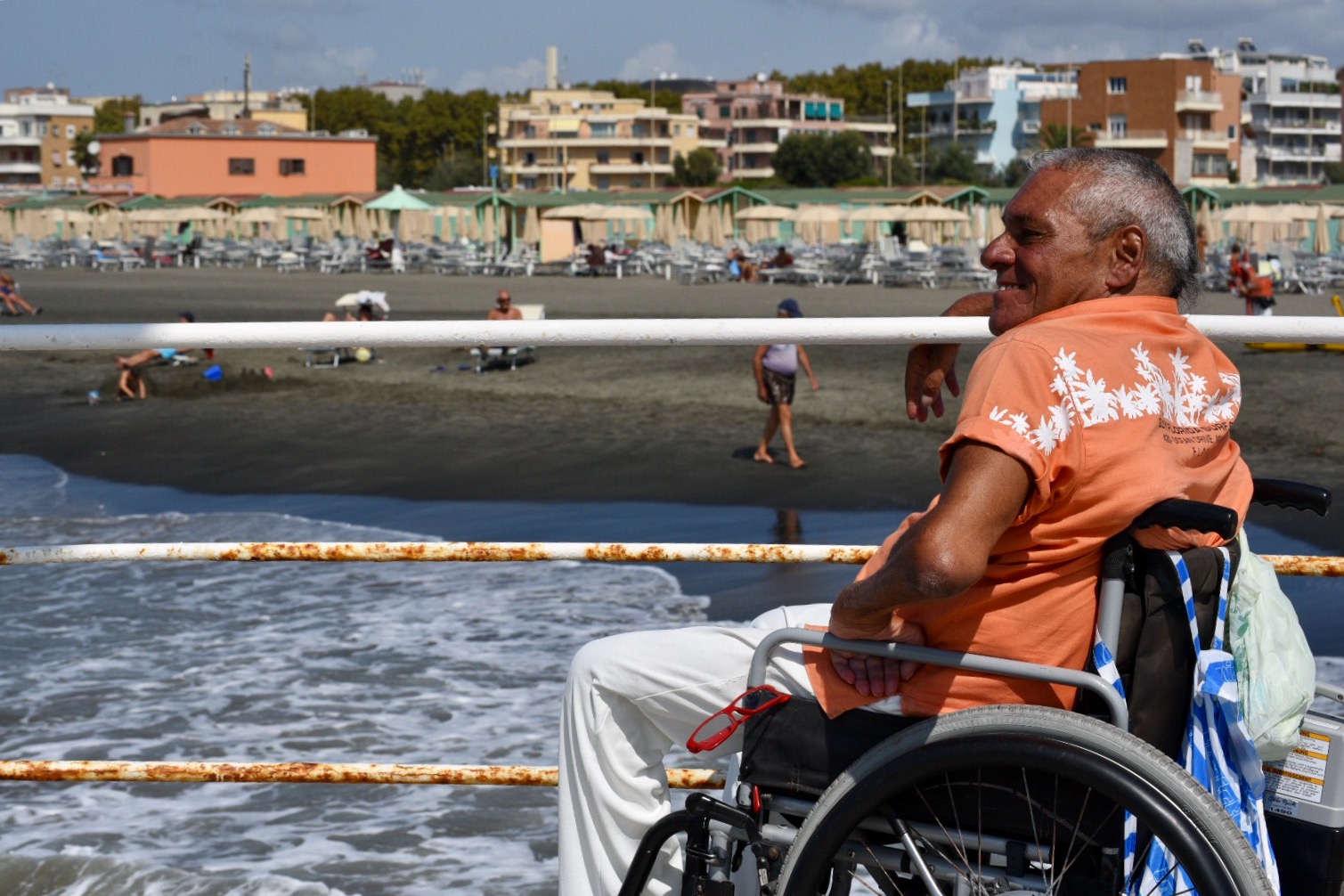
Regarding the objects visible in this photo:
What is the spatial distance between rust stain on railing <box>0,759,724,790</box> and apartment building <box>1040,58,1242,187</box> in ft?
348

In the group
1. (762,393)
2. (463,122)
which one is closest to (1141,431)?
(762,393)

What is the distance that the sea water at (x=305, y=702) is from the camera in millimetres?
3521

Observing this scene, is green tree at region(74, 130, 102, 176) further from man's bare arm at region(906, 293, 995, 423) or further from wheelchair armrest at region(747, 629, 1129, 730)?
wheelchair armrest at region(747, 629, 1129, 730)

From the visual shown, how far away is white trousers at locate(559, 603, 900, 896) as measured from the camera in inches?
81.7

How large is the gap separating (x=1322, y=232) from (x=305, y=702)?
4577cm

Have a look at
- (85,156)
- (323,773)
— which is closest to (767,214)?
(323,773)

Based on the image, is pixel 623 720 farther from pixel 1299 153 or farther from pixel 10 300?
pixel 1299 153

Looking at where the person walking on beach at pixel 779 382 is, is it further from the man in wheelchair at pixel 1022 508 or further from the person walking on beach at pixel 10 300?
the person walking on beach at pixel 10 300

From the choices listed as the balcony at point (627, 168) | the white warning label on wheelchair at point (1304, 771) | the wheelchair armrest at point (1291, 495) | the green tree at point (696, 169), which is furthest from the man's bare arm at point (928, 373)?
the balcony at point (627, 168)

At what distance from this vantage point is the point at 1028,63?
150250 mm

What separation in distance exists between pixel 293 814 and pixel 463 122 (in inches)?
5306

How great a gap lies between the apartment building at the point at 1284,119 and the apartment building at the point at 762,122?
30.3m

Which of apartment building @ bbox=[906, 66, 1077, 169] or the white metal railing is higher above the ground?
apartment building @ bbox=[906, 66, 1077, 169]

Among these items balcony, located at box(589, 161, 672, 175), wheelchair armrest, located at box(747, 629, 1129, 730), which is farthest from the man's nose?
balcony, located at box(589, 161, 672, 175)
